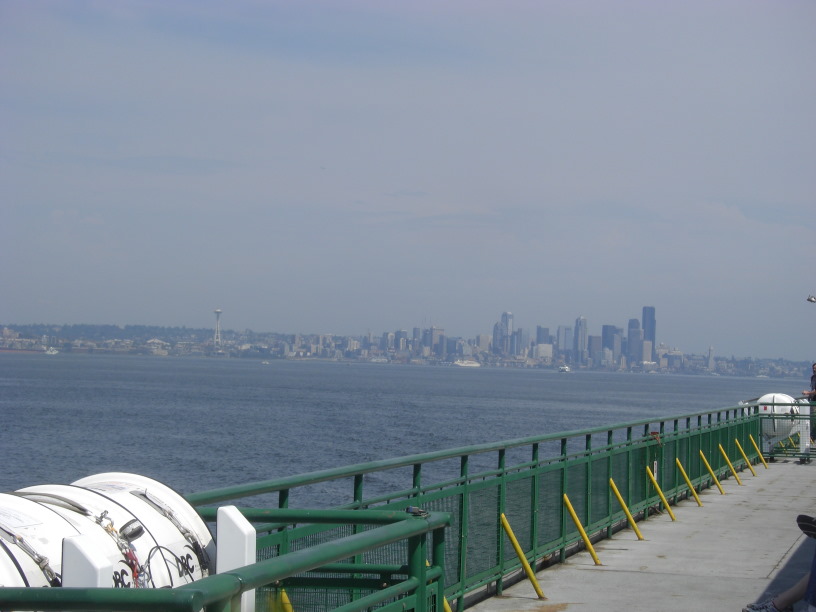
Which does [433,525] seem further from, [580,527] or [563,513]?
[580,527]

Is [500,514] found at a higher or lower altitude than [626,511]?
higher

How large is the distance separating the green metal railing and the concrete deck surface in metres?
0.28

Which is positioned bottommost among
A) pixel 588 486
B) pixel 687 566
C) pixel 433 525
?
pixel 687 566

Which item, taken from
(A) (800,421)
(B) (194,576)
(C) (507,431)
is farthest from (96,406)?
(B) (194,576)

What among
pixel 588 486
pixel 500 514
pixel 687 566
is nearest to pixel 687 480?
pixel 588 486

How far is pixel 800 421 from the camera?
23859 millimetres

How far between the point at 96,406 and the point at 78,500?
9597cm

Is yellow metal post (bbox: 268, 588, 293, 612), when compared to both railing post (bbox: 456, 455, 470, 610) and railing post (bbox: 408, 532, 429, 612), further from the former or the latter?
railing post (bbox: 456, 455, 470, 610)

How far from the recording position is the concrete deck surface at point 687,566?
30.6 feet

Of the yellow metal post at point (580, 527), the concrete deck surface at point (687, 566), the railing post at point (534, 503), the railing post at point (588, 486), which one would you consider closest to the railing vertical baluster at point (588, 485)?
the railing post at point (588, 486)

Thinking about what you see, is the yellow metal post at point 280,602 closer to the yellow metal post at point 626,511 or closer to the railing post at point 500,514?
the railing post at point 500,514

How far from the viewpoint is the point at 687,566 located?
36.4 feet

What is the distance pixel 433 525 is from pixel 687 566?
7.49 meters

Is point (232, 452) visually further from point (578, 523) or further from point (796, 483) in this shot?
point (578, 523)
